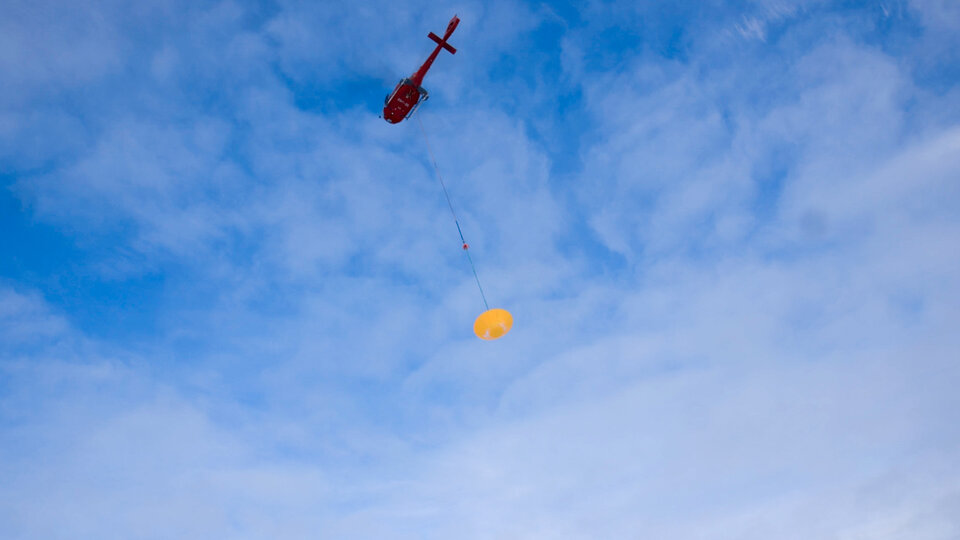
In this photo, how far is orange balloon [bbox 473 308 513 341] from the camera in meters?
14.4

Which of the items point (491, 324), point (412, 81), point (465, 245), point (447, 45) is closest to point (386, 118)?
point (412, 81)

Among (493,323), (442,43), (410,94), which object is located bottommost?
(493,323)

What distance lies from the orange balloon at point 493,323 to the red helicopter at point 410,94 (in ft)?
39.3

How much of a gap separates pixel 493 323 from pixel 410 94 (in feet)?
40.7

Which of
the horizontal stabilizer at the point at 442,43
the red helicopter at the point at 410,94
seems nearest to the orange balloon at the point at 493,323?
the red helicopter at the point at 410,94

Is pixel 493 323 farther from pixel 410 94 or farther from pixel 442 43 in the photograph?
pixel 442 43

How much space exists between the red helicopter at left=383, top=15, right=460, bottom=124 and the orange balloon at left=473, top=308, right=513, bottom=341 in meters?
12.0

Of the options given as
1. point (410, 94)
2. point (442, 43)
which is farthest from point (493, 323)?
point (442, 43)

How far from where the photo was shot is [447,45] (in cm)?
2309

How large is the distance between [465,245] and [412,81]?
9.21m

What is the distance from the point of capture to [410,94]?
2217cm

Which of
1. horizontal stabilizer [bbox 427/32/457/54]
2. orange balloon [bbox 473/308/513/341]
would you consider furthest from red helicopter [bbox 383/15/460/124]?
orange balloon [bbox 473/308/513/341]

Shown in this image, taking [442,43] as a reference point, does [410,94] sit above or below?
below

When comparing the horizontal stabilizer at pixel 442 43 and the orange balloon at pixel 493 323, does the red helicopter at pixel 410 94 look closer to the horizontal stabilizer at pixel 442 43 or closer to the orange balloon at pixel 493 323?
the horizontal stabilizer at pixel 442 43
